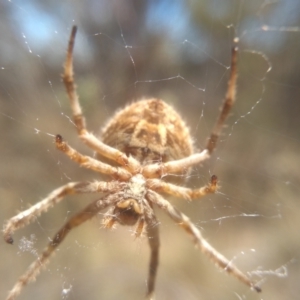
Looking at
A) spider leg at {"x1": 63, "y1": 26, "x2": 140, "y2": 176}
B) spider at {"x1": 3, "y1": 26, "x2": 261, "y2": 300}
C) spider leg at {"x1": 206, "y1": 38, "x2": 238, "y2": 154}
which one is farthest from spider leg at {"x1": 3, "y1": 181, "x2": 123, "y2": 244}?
spider leg at {"x1": 206, "y1": 38, "x2": 238, "y2": 154}

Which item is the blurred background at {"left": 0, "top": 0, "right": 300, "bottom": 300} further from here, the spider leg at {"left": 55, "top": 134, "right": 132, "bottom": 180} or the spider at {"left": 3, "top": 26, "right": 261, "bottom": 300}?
the spider leg at {"left": 55, "top": 134, "right": 132, "bottom": 180}

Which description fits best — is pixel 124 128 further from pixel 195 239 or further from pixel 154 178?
pixel 195 239

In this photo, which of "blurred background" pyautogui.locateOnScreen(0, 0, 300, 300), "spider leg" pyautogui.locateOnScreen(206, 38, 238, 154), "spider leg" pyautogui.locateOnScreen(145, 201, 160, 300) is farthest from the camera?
"blurred background" pyautogui.locateOnScreen(0, 0, 300, 300)

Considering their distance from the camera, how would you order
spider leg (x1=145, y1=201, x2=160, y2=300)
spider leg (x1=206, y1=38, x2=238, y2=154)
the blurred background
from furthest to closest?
the blurred background → spider leg (x1=145, y1=201, x2=160, y2=300) → spider leg (x1=206, y1=38, x2=238, y2=154)

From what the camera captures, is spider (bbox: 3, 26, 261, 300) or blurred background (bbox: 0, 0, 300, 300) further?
blurred background (bbox: 0, 0, 300, 300)

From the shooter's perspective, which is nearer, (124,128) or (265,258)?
(124,128)


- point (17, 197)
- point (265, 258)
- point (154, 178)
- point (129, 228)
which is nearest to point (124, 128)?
point (154, 178)

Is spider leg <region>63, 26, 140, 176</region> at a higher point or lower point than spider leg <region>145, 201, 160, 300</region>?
higher
